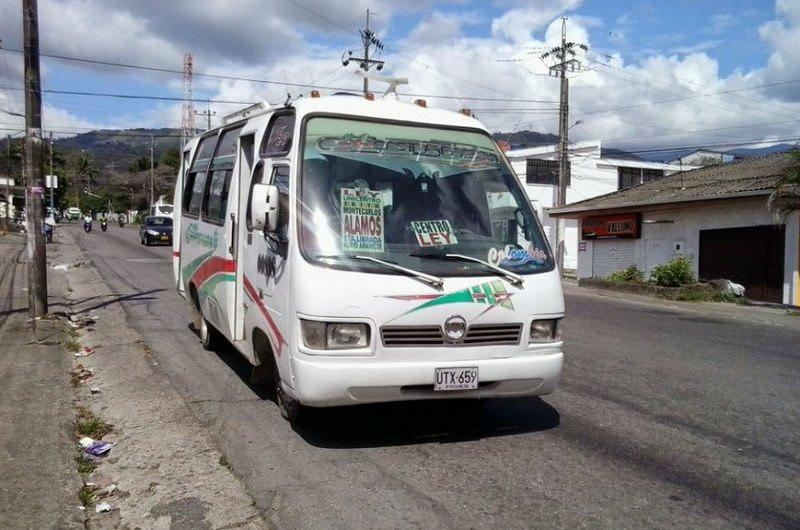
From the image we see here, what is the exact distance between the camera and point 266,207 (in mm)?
5137

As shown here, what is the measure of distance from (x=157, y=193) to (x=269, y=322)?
313ft

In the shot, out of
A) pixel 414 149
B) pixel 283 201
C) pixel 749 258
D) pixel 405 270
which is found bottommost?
pixel 749 258

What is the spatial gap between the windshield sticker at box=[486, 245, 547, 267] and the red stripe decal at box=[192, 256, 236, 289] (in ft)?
8.67

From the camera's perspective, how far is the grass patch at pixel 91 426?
18.7 feet

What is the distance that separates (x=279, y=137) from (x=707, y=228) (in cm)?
2155

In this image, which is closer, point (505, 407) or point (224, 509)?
point (224, 509)

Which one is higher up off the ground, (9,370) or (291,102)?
(291,102)

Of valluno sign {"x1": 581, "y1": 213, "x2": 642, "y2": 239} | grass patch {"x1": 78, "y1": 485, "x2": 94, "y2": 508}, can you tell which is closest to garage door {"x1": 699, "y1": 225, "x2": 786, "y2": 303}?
valluno sign {"x1": 581, "y1": 213, "x2": 642, "y2": 239}

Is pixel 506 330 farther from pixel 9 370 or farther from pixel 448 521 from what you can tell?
pixel 9 370

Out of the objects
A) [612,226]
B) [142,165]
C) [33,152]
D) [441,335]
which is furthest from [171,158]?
[441,335]

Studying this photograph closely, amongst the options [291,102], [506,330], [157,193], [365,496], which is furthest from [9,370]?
[157,193]

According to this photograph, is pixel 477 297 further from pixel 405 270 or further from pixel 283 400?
pixel 283 400

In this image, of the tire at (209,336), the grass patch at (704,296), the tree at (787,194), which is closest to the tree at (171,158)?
the grass patch at (704,296)

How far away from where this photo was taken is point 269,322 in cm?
554
